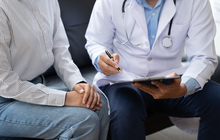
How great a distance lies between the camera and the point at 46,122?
997 millimetres

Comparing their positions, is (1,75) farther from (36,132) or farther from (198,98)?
(198,98)

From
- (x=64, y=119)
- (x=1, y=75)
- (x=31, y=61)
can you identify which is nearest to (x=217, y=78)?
(x=64, y=119)

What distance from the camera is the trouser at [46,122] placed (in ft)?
3.26

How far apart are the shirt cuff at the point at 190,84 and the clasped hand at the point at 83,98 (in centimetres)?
44

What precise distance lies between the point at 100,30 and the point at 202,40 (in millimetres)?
560

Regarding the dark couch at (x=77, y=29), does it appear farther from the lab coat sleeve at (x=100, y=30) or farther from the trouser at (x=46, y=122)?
the trouser at (x=46, y=122)

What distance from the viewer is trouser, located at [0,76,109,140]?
99cm

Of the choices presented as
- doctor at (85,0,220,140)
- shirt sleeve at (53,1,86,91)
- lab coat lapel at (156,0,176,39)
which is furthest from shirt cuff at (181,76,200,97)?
shirt sleeve at (53,1,86,91)

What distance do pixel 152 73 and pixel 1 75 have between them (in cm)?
78

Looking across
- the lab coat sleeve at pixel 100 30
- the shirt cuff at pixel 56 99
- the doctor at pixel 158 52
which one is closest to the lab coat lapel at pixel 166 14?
the doctor at pixel 158 52

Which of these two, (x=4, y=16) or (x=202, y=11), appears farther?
(x=202, y=11)

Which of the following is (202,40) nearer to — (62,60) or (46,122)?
(62,60)

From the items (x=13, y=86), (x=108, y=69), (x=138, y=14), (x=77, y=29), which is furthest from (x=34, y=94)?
(x=77, y=29)

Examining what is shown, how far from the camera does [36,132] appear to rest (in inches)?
39.6
